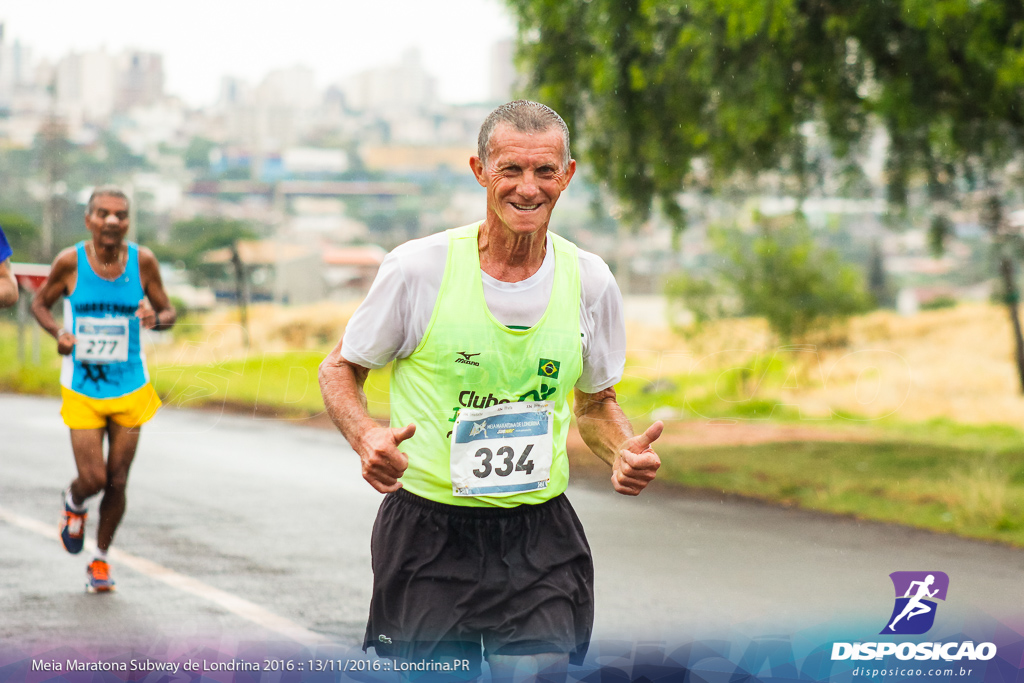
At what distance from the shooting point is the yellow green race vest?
116 inches

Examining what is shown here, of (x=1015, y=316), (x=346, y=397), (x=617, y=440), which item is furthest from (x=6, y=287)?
(x=1015, y=316)

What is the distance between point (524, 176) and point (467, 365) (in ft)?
1.50

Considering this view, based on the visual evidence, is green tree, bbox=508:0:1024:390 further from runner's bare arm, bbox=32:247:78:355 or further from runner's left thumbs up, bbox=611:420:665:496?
runner's left thumbs up, bbox=611:420:665:496

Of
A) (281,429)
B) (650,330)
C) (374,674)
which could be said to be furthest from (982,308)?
(374,674)

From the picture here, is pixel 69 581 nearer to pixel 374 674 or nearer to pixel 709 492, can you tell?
pixel 374 674

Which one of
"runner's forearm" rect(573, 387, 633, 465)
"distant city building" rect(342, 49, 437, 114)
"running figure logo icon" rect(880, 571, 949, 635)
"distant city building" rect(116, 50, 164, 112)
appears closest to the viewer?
"runner's forearm" rect(573, 387, 633, 465)

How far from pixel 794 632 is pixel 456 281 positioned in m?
3.41

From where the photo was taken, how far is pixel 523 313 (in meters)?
3.00

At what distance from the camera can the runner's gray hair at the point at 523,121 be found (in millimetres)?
2953

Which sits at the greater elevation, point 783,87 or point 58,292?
point 783,87

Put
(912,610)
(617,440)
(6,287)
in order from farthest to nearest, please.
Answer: (912,610) → (6,287) → (617,440)

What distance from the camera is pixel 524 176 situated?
291 centimetres

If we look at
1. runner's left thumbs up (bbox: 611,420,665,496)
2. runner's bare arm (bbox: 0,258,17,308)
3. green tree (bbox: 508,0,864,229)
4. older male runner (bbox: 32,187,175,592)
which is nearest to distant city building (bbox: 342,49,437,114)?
green tree (bbox: 508,0,864,229)

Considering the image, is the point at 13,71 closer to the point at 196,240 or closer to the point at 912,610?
the point at 196,240
